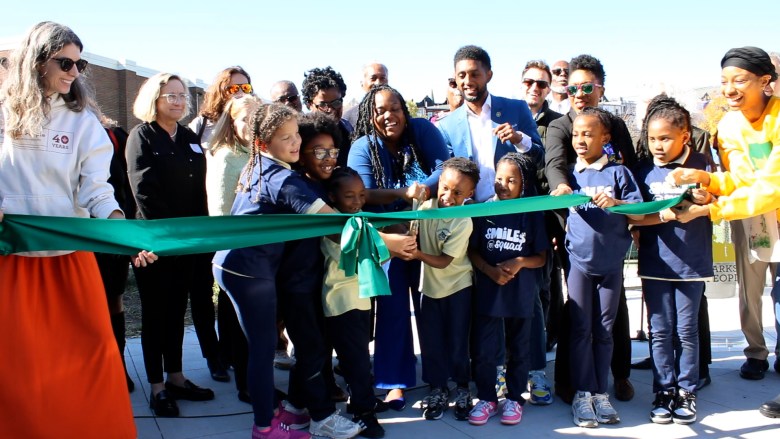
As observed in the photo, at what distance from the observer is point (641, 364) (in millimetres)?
5223

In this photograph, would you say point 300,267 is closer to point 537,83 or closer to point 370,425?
point 370,425

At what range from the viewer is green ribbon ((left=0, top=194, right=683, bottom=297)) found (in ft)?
10.3

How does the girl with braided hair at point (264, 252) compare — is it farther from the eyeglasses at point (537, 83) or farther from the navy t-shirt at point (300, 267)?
the eyeglasses at point (537, 83)

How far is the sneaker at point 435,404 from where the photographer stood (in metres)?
4.22

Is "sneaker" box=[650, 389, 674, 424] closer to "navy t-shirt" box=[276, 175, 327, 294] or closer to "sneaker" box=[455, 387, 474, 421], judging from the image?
"sneaker" box=[455, 387, 474, 421]

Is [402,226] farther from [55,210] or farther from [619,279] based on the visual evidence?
[55,210]

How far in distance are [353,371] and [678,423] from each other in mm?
1995

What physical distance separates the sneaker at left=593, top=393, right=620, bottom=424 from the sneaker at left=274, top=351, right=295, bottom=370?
88.7 inches

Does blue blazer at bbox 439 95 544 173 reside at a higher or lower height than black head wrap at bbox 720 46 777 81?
lower

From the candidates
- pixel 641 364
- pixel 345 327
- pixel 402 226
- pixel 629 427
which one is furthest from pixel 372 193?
pixel 641 364

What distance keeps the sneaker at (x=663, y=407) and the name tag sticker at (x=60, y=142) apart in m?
3.59

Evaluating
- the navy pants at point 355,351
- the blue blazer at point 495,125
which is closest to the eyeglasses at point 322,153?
the navy pants at point 355,351

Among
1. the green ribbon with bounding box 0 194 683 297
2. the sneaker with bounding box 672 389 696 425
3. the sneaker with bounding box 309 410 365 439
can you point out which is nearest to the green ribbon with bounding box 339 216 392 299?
the green ribbon with bounding box 0 194 683 297

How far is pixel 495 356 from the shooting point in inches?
169
